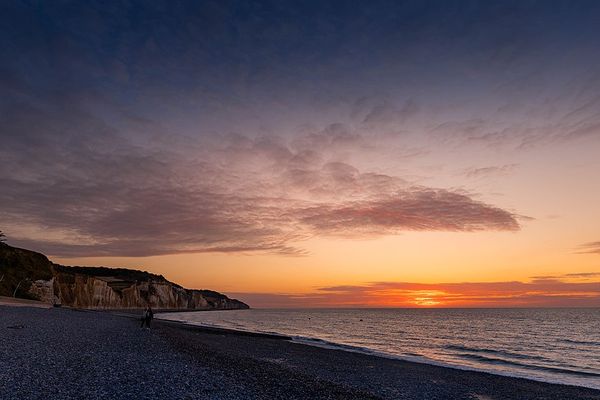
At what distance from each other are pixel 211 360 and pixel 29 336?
13515 millimetres

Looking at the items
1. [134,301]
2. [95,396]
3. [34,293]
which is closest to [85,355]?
[95,396]

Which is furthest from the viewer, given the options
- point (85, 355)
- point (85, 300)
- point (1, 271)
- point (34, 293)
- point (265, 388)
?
point (85, 300)

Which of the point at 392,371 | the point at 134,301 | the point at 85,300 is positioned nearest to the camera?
the point at 392,371

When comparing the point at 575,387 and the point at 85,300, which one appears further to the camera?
the point at 85,300

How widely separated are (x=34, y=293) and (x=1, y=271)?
1043cm

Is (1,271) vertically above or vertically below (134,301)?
above

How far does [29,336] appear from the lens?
94.2 ft

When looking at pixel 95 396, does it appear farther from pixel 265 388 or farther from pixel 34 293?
pixel 34 293

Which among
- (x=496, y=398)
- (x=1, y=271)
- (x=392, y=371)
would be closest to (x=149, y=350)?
(x=392, y=371)

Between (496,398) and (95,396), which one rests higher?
(95,396)

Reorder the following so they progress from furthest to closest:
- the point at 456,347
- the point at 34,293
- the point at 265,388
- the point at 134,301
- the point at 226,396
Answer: the point at 134,301, the point at 34,293, the point at 456,347, the point at 265,388, the point at 226,396

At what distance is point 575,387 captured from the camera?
29.0 m

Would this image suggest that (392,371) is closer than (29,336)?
No

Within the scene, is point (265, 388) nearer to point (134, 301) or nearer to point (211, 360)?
point (211, 360)
